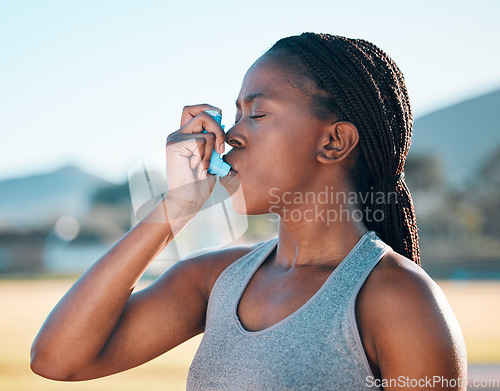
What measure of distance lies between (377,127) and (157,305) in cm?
88

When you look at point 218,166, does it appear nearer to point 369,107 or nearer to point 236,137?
point 236,137

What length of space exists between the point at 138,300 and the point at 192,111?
0.63m

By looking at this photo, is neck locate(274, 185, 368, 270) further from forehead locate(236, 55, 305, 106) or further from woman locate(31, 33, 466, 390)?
forehead locate(236, 55, 305, 106)

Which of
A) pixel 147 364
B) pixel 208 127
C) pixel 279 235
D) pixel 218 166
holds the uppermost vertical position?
pixel 208 127

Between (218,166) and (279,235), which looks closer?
(218,166)

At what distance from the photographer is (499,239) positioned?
5553 cm

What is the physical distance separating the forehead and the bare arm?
15cm

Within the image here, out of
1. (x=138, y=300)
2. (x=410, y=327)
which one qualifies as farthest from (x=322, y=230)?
(x=138, y=300)

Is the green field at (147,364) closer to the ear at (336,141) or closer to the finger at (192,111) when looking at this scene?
the finger at (192,111)

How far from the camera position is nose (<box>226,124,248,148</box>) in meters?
1.86

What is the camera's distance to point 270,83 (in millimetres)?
1854

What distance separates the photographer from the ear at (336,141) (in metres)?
1.85

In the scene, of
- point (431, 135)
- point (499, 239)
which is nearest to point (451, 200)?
point (499, 239)

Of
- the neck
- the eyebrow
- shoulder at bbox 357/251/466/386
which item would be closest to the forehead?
the eyebrow
